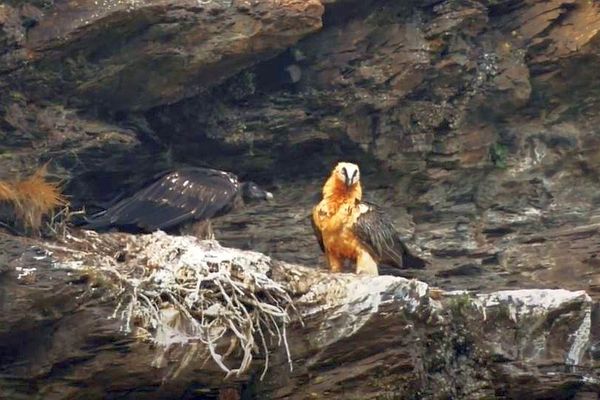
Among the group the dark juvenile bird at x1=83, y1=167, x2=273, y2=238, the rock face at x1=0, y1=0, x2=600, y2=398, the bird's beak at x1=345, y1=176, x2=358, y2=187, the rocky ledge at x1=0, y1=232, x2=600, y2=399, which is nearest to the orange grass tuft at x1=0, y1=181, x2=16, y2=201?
the rocky ledge at x1=0, y1=232, x2=600, y2=399

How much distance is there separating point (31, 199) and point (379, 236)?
2.55 meters

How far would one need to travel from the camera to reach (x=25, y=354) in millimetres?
9430

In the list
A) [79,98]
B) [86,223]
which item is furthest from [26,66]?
[86,223]

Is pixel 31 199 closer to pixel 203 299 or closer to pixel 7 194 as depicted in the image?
pixel 7 194

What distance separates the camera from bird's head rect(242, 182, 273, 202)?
11562mm

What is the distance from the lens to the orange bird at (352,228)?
11.0 m

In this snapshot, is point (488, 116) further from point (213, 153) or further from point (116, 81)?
point (116, 81)

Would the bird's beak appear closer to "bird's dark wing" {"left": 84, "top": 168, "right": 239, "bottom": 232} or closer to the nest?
"bird's dark wing" {"left": 84, "top": 168, "right": 239, "bottom": 232}

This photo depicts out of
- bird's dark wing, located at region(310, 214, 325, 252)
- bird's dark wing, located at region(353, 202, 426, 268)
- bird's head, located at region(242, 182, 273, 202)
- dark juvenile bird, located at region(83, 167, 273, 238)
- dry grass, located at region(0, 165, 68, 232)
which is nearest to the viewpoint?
dry grass, located at region(0, 165, 68, 232)

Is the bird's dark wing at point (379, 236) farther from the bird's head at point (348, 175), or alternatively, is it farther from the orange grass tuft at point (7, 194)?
the orange grass tuft at point (7, 194)

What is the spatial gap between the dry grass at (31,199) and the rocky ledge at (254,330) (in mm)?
254

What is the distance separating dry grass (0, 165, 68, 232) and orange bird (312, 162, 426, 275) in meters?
2.00

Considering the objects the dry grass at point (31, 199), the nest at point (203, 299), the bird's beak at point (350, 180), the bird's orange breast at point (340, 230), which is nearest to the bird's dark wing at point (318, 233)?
the bird's orange breast at point (340, 230)

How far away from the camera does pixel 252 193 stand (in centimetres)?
1159
